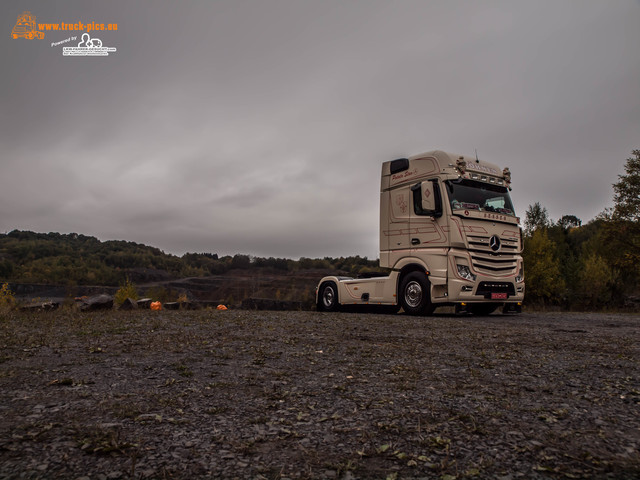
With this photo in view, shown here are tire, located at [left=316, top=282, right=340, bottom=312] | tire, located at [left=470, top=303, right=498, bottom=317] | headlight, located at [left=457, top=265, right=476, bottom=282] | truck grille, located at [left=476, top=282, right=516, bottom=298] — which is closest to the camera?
headlight, located at [left=457, top=265, right=476, bottom=282]

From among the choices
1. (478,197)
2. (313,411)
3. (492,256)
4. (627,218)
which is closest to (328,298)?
(492,256)

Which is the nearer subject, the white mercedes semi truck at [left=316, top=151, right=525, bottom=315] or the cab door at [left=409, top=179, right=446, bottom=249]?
the white mercedes semi truck at [left=316, top=151, right=525, bottom=315]

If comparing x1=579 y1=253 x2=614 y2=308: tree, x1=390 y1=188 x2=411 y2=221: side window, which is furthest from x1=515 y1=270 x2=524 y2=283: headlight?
x1=579 y1=253 x2=614 y2=308: tree

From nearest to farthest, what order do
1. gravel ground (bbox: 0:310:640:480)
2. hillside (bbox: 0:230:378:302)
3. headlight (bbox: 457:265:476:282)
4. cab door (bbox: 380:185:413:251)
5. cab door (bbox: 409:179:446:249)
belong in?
1. gravel ground (bbox: 0:310:640:480)
2. headlight (bbox: 457:265:476:282)
3. cab door (bbox: 409:179:446:249)
4. cab door (bbox: 380:185:413:251)
5. hillside (bbox: 0:230:378:302)

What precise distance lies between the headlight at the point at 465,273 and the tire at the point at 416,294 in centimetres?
90

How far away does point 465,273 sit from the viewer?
10.9m

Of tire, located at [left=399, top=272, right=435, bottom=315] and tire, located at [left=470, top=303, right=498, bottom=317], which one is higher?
tire, located at [left=399, top=272, right=435, bottom=315]

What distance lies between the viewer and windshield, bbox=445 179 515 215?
11.3 metres

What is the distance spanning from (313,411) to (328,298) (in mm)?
12292


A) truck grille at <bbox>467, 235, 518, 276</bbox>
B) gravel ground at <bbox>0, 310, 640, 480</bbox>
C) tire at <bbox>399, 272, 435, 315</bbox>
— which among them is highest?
truck grille at <bbox>467, 235, 518, 276</bbox>

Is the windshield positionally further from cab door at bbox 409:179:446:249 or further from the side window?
the side window

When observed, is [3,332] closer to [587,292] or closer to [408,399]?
[408,399]

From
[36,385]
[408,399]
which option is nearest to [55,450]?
[36,385]

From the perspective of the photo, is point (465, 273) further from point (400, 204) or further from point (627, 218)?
point (627, 218)
